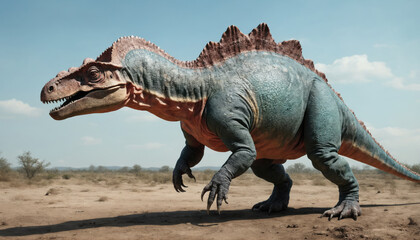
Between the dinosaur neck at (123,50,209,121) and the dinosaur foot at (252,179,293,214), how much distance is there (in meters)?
2.06

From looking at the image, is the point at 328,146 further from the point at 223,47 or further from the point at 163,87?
the point at 163,87

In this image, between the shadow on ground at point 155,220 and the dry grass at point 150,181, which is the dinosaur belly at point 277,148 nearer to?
the shadow on ground at point 155,220

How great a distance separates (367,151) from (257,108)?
221cm

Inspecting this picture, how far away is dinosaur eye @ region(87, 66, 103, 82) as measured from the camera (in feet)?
13.0

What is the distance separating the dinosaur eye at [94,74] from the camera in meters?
3.96

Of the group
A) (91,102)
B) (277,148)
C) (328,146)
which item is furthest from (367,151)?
(91,102)

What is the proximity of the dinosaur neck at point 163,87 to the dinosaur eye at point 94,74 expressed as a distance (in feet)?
0.92

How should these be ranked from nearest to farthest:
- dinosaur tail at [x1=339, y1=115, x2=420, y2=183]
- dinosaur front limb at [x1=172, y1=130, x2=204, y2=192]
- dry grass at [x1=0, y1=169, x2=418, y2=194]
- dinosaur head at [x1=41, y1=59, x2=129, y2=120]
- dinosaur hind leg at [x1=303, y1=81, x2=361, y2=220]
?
1. dinosaur head at [x1=41, y1=59, x2=129, y2=120]
2. dinosaur hind leg at [x1=303, y1=81, x2=361, y2=220]
3. dinosaur front limb at [x1=172, y1=130, x2=204, y2=192]
4. dinosaur tail at [x1=339, y1=115, x2=420, y2=183]
5. dry grass at [x1=0, y1=169, x2=418, y2=194]

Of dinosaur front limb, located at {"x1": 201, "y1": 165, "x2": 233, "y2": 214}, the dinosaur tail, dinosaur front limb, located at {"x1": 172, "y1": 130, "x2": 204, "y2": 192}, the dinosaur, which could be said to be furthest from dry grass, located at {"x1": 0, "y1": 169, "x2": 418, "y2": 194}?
dinosaur front limb, located at {"x1": 201, "y1": 165, "x2": 233, "y2": 214}

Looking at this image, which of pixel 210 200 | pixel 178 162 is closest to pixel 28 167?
pixel 178 162

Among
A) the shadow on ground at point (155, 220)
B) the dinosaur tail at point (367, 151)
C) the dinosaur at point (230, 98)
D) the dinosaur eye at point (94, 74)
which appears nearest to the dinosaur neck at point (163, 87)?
the dinosaur at point (230, 98)

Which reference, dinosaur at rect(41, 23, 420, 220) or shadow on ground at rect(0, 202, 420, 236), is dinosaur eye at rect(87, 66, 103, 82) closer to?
dinosaur at rect(41, 23, 420, 220)


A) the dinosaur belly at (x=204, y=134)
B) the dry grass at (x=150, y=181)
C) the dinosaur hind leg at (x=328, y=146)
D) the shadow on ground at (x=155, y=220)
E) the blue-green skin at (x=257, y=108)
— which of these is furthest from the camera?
the dry grass at (x=150, y=181)

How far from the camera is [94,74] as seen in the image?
3.96m
